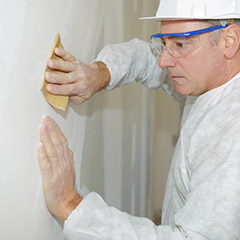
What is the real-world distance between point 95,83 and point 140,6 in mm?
1044

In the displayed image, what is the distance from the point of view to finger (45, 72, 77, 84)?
109cm

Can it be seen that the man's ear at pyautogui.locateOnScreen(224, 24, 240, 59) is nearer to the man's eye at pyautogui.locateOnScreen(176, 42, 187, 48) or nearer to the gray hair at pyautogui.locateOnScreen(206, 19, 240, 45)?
the gray hair at pyautogui.locateOnScreen(206, 19, 240, 45)

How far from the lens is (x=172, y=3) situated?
1247 mm

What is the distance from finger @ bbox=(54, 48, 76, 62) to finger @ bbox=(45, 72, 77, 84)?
0.05m

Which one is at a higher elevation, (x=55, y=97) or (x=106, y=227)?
(x=55, y=97)

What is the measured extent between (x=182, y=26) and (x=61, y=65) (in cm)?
44

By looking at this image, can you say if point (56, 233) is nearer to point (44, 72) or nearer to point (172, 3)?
point (44, 72)

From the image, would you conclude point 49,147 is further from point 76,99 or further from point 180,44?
point 180,44

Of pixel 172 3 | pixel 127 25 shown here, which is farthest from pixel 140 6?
pixel 172 3

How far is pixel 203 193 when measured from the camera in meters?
1.04

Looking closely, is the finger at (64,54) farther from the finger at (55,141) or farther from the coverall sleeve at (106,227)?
the coverall sleeve at (106,227)

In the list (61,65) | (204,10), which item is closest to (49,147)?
(61,65)

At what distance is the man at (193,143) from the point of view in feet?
3.35

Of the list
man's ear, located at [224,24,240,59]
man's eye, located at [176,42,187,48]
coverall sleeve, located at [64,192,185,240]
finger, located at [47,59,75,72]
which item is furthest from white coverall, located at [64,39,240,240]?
finger, located at [47,59,75,72]
